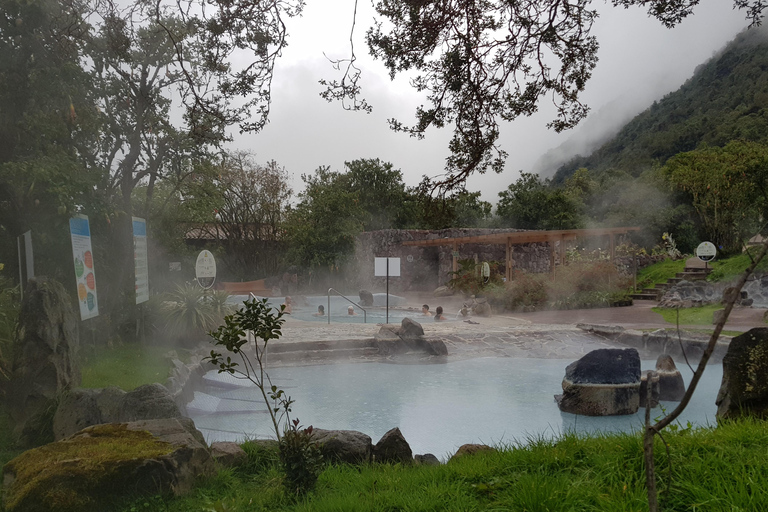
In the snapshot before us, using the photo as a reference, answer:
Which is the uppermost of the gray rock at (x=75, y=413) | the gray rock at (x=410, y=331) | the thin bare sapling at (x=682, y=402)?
the thin bare sapling at (x=682, y=402)

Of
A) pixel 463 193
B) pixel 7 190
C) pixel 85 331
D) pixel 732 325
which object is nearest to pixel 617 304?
pixel 732 325

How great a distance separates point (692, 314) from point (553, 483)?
38.8 ft

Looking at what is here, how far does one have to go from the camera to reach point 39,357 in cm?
455

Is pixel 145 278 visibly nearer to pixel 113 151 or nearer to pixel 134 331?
pixel 134 331

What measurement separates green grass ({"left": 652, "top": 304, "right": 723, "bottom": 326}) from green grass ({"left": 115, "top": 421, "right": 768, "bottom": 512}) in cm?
956

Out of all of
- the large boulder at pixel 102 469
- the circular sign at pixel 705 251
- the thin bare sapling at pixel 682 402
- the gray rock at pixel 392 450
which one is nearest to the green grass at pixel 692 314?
the circular sign at pixel 705 251

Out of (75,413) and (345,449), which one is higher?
(75,413)

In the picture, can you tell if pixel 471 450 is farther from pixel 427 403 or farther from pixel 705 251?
pixel 705 251

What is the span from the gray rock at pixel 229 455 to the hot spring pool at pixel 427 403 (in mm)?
1109

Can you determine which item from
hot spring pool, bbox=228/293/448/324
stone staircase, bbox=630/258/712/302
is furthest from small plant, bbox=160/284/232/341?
stone staircase, bbox=630/258/712/302

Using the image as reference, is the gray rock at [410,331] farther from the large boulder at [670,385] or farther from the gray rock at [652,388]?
the large boulder at [670,385]

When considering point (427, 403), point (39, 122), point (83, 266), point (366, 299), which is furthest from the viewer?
point (366, 299)

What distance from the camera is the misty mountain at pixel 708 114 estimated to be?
27938 mm

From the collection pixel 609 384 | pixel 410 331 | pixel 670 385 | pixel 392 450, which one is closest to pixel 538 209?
pixel 410 331
